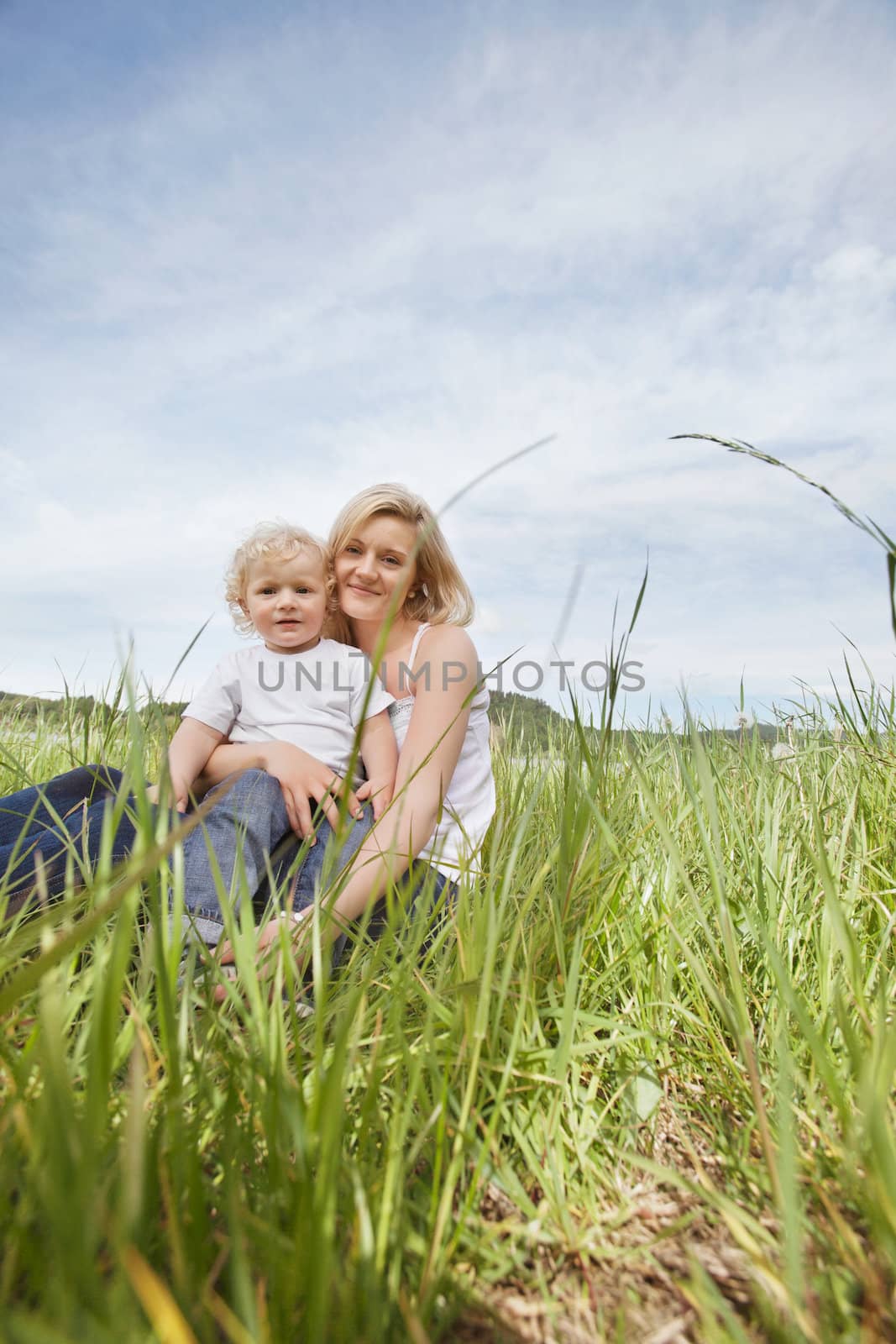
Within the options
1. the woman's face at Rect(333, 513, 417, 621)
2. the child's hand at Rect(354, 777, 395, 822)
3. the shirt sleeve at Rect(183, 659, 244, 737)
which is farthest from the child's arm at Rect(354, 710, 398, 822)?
the shirt sleeve at Rect(183, 659, 244, 737)

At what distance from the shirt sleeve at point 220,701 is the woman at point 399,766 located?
113mm

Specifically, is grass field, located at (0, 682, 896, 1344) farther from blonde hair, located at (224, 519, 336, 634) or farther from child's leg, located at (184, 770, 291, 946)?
blonde hair, located at (224, 519, 336, 634)

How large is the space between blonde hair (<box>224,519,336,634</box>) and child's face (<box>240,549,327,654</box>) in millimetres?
25

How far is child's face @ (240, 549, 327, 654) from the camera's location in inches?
109

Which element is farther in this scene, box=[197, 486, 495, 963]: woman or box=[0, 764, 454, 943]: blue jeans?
box=[197, 486, 495, 963]: woman

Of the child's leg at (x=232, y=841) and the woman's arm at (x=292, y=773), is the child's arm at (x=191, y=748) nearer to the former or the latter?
the woman's arm at (x=292, y=773)

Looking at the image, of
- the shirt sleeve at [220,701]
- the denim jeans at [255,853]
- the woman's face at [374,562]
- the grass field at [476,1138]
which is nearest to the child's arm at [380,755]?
the denim jeans at [255,853]

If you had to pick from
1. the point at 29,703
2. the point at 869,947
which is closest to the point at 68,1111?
the point at 869,947

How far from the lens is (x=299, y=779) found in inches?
88.7

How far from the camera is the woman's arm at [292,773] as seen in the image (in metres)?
2.16

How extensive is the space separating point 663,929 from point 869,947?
0.47 m

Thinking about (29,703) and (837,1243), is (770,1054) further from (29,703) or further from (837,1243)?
(29,703)

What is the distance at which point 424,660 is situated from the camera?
247cm

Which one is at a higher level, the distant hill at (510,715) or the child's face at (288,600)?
the child's face at (288,600)
